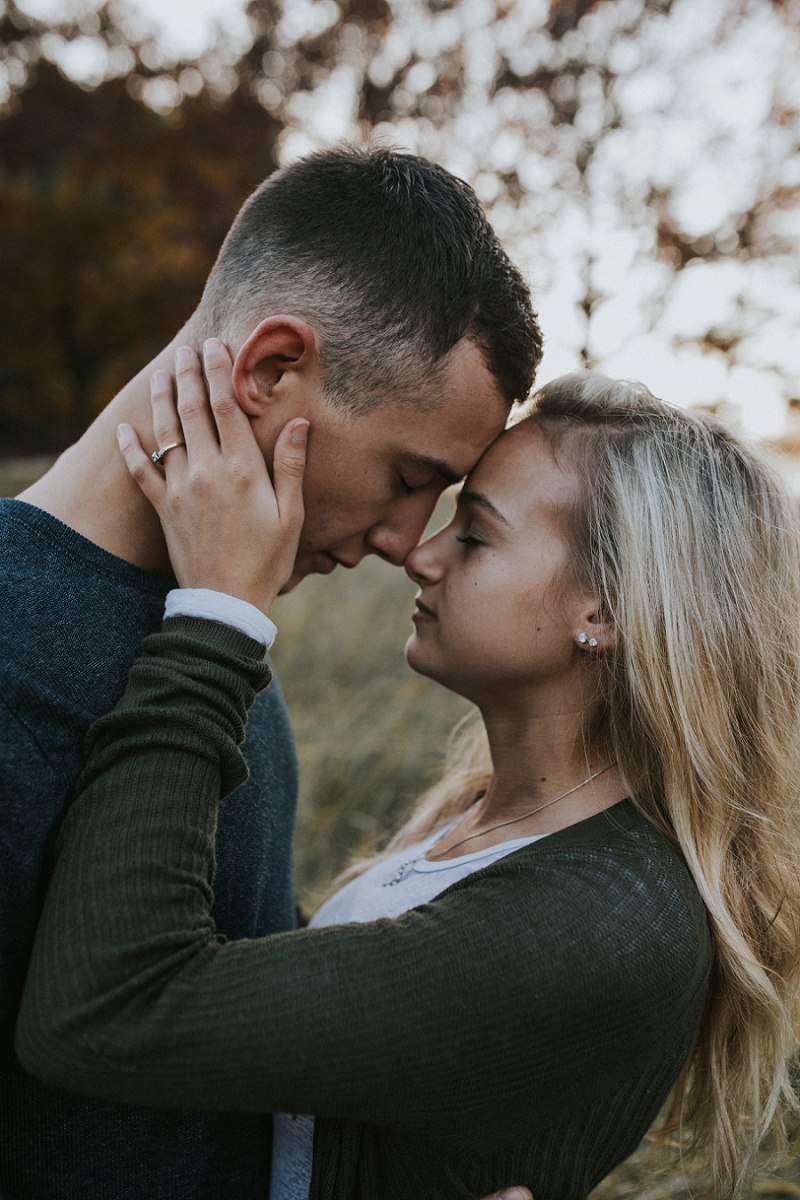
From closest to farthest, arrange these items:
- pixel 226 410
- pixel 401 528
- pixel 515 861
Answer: pixel 515 861 < pixel 226 410 < pixel 401 528

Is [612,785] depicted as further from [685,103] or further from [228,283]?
[685,103]

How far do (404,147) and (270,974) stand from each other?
5.35ft

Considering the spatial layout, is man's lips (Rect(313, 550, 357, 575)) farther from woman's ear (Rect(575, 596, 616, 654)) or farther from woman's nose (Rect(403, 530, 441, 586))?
woman's ear (Rect(575, 596, 616, 654))

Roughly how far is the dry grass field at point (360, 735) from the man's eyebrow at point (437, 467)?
1735 mm

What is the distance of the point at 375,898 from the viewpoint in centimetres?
205

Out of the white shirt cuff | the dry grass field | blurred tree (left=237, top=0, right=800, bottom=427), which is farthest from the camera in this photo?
blurred tree (left=237, top=0, right=800, bottom=427)

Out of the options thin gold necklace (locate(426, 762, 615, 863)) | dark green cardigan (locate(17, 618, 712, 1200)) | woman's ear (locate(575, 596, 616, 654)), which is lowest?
dark green cardigan (locate(17, 618, 712, 1200))

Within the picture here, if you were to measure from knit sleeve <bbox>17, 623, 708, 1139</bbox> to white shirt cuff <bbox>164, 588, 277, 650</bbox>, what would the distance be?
3 cm

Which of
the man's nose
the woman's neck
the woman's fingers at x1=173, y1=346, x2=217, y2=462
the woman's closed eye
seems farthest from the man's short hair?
the woman's neck

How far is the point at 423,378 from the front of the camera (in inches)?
70.2

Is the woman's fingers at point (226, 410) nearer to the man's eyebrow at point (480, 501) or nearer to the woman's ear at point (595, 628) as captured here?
the man's eyebrow at point (480, 501)

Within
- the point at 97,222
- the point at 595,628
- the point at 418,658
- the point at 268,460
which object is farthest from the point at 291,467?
the point at 97,222

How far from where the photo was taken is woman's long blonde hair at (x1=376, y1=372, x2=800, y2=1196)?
5.91ft

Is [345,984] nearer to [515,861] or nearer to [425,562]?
[515,861]
